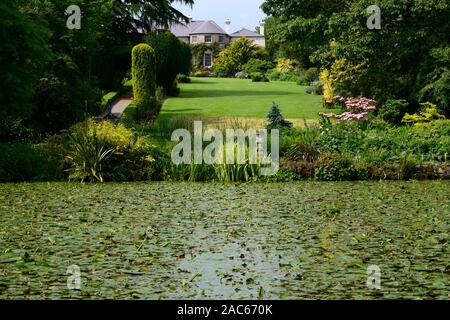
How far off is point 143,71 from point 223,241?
22434 millimetres

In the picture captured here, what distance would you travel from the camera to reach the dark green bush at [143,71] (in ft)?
102

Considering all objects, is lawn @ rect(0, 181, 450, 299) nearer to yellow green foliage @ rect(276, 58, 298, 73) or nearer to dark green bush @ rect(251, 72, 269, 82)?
dark green bush @ rect(251, 72, 269, 82)

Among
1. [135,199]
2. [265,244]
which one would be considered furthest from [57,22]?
[265,244]

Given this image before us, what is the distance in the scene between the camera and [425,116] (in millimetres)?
23844

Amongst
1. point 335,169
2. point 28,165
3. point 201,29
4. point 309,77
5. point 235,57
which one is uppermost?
point 201,29

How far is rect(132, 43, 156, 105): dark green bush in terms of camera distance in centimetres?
3114

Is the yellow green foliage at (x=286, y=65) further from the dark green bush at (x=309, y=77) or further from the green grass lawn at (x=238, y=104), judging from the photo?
the green grass lawn at (x=238, y=104)

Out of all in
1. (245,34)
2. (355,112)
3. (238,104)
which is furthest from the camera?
(245,34)

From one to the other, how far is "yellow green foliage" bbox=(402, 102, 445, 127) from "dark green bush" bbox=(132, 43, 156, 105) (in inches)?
453

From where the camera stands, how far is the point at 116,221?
11.0 metres

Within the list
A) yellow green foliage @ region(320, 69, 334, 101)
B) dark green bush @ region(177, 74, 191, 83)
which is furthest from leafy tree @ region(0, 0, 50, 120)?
dark green bush @ region(177, 74, 191, 83)

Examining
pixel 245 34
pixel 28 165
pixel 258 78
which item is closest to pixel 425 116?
pixel 28 165

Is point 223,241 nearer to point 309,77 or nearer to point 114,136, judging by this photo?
point 114,136

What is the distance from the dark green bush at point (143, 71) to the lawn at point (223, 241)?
1672 centimetres
